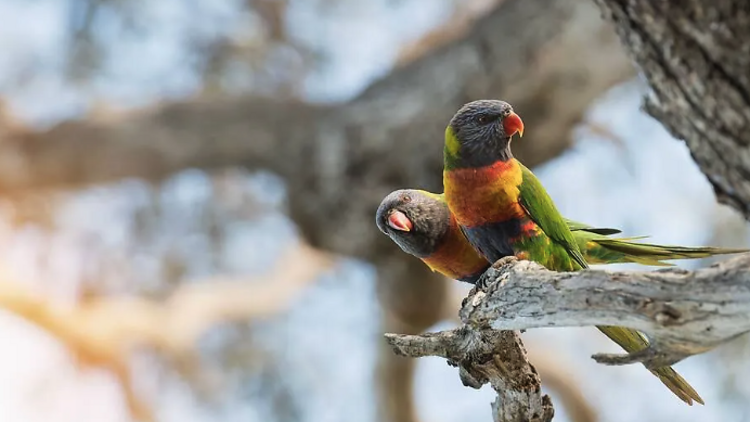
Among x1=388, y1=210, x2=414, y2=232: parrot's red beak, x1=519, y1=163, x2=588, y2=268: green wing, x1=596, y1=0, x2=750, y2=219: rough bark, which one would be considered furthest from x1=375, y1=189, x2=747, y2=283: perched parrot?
x1=596, y1=0, x2=750, y2=219: rough bark

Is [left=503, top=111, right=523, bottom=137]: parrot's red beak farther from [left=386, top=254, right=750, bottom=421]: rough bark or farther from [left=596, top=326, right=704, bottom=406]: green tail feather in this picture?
[left=596, top=326, right=704, bottom=406]: green tail feather

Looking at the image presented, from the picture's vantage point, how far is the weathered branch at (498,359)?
52.9 inches

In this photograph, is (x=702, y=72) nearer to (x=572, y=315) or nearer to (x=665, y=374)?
(x=572, y=315)

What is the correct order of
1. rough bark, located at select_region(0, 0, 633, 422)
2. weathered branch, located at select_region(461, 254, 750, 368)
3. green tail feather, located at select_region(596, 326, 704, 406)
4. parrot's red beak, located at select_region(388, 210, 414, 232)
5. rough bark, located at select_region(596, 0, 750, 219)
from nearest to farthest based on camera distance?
rough bark, located at select_region(596, 0, 750, 219), weathered branch, located at select_region(461, 254, 750, 368), green tail feather, located at select_region(596, 326, 704, 406), parrot's red beak, located at select_region(388, 210, 414, 232), rough bark, located at select_region(0, 0, 633, 422)

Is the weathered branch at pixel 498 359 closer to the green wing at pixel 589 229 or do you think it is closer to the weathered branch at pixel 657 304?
the weathered branch at pixel 657 304

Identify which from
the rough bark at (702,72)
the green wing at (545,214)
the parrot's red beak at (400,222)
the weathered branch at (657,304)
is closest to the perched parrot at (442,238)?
the parrot's red beak at (400,222)

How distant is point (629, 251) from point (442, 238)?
1.37 ft

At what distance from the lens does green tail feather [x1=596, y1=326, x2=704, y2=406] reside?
1.30 meters

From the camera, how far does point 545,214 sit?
141cm

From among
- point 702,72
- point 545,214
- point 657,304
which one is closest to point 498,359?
point 545,214

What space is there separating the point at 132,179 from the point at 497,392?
3283 millimetres

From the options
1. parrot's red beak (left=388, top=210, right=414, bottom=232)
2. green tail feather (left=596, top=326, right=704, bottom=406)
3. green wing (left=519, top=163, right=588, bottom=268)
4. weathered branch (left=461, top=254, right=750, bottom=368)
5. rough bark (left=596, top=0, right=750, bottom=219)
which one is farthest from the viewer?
parrot's red beak (left=388, top=210, right=414, bottom=232)

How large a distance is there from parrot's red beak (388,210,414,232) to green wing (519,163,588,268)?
0.26 metres

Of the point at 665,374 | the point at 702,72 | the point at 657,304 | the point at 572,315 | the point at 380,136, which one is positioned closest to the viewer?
the point at 702,72
